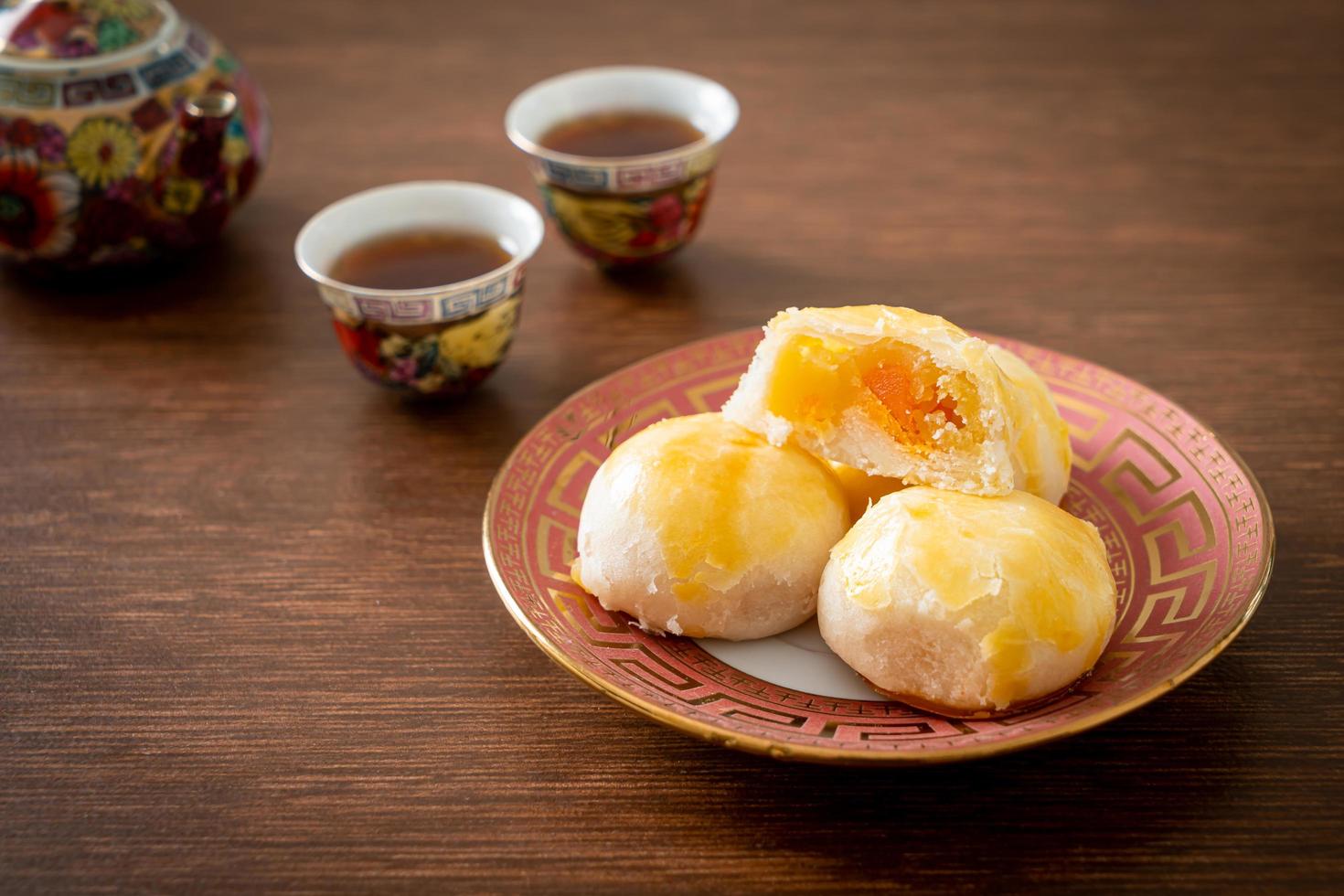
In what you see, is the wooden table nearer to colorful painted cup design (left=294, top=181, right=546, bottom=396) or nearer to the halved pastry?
colorful painted cup design (left=294, top=181, right=546, bottom=396)

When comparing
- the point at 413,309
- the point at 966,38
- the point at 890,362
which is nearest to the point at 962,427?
the point at 890,362

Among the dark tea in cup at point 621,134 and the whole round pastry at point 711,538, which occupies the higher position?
the dark tea in cup at point 621,134

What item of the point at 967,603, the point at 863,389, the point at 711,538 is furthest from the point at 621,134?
the point at 967,603

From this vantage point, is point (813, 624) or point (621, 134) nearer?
point (813, 624)

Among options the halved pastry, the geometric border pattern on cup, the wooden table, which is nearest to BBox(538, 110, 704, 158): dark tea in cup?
the wooden table

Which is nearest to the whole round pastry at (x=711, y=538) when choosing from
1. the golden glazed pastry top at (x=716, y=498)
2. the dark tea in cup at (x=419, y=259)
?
the golden glazed pastry top at (x=716, y=498)

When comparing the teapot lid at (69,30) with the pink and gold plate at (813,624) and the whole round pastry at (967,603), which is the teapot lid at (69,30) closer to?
the pink and gold plate at (813,624)

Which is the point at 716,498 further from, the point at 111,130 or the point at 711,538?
the point at 111,130
